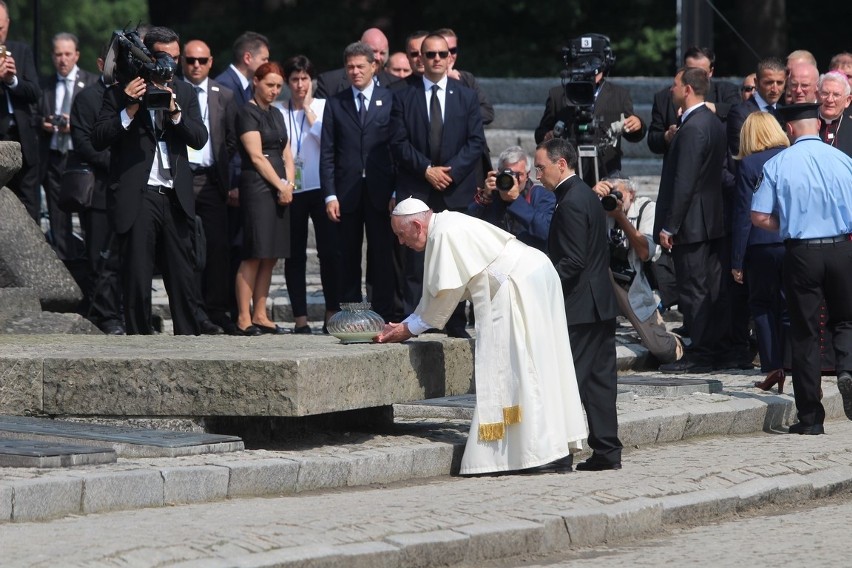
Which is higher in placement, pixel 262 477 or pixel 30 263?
pixel 30 263

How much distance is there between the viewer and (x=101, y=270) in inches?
482

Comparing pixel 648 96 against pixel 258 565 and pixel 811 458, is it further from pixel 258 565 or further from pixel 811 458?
pixel 258 565

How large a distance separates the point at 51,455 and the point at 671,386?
188 inches

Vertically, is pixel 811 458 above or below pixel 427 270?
below

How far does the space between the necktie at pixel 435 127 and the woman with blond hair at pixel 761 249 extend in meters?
2.10

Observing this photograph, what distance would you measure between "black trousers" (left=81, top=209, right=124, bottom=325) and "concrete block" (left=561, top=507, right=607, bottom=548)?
5478 mm

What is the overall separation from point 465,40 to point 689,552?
1717cm

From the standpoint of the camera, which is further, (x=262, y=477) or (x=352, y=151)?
(x=352, y=151)

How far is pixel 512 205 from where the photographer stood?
440 inches

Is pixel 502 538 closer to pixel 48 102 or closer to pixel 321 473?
pixel 321 473

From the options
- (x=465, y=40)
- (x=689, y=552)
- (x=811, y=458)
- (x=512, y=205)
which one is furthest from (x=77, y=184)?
(x=465, y=40)

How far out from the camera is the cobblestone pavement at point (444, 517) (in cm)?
612

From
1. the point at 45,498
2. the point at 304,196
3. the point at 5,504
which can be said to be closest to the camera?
the point at 5,504

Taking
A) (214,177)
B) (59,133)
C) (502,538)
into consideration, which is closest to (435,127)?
(214,177)
